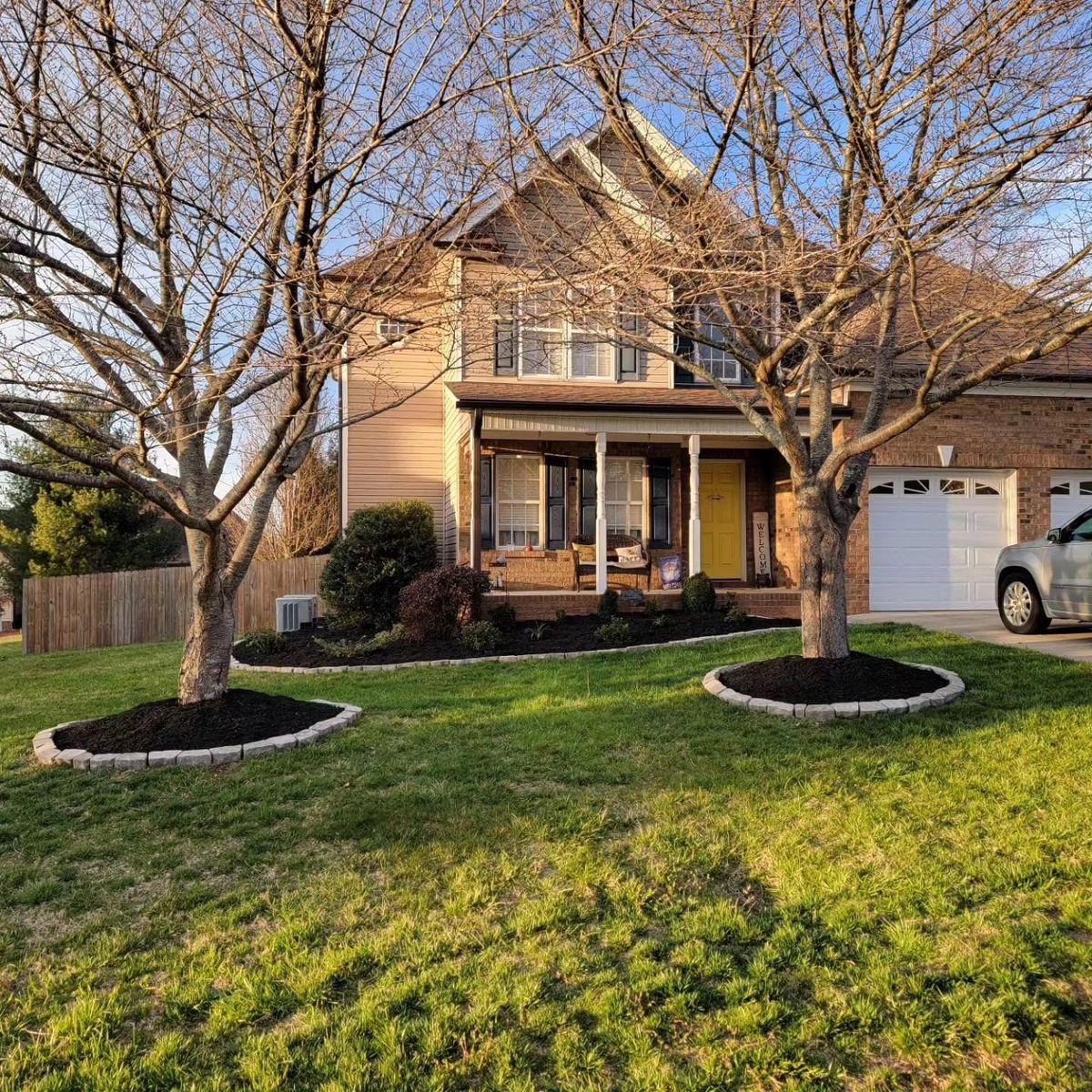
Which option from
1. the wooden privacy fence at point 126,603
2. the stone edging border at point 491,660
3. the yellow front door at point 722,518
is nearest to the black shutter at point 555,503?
the yellow front door at point 722,518

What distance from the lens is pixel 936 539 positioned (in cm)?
1218

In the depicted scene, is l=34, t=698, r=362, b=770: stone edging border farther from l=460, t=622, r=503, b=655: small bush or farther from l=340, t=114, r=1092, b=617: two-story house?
l=340, t=114, r=1092, b=617: two-story house

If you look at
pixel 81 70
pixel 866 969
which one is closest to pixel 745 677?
pixel 866 969

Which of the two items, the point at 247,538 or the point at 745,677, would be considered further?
the point at 745,677

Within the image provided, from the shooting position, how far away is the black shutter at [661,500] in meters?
13.8

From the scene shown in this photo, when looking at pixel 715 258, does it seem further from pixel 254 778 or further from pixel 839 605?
pixel 254 778

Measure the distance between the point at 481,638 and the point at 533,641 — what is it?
87cm

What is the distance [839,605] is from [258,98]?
18.8 ft

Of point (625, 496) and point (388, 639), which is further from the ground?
point (625, 496)

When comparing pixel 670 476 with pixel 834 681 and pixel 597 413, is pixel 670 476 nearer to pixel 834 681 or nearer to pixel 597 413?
pixel 597 413

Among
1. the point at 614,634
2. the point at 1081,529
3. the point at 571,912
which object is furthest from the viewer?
the point at 614,634

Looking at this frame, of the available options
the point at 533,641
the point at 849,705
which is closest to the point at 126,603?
the point at 533,641

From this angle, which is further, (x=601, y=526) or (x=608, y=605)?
(x=601, y=526)

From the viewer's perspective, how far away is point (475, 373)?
12594 millimetres
